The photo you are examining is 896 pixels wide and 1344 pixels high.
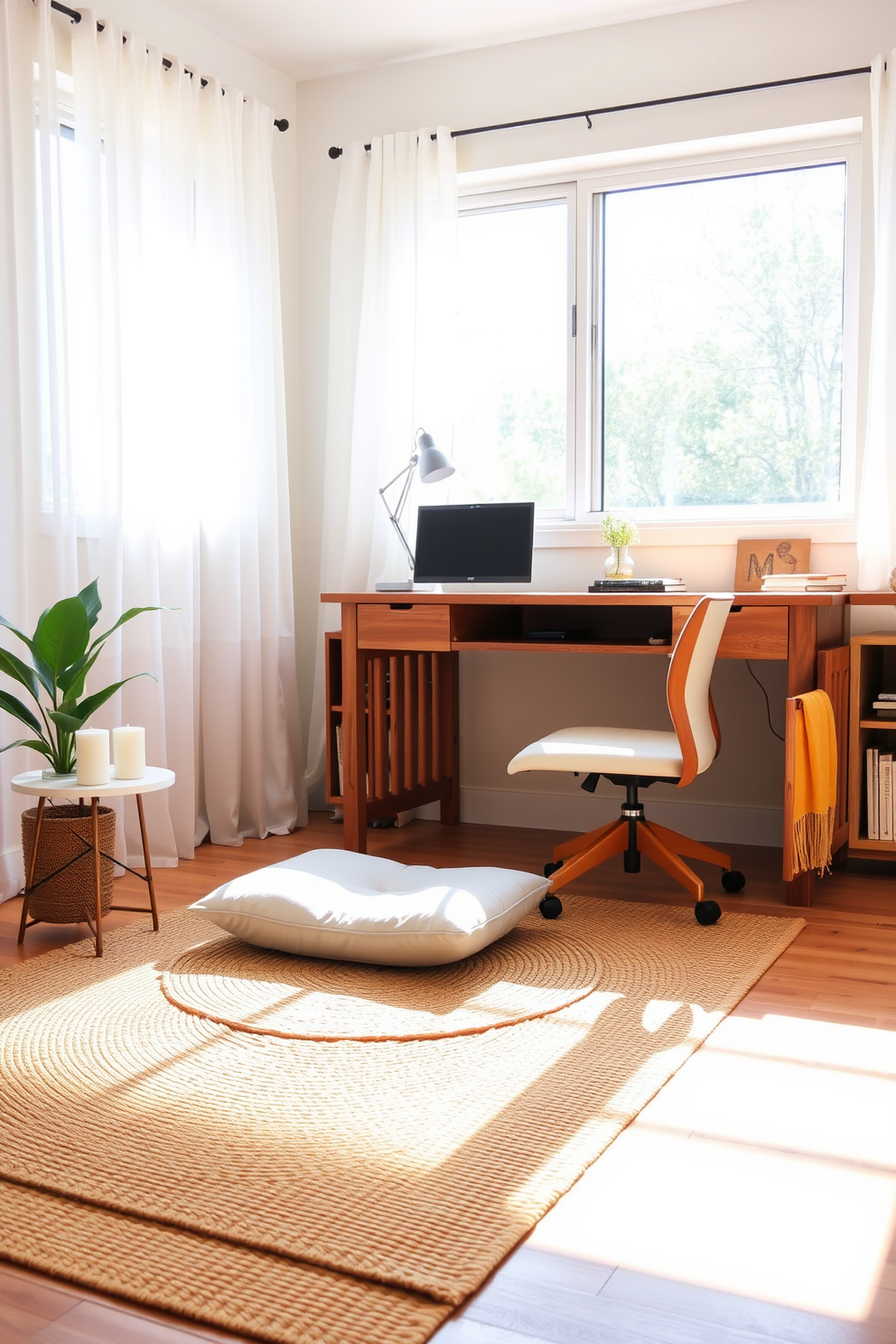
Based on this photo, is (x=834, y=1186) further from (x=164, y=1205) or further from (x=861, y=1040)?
(x=164, y=1205)

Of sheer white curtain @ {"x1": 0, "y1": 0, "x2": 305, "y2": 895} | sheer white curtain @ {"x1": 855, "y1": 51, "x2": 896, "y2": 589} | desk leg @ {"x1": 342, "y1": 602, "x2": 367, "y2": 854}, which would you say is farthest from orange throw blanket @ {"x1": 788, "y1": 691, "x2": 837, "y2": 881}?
sheer white curtain @ {"x1": 0, "y1": 0, "x2": 305, "y2": 895}

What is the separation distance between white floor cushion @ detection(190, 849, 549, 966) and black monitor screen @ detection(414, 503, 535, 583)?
1.20 meters

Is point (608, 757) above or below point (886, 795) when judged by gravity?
above

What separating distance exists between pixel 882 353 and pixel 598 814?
1.66 metres

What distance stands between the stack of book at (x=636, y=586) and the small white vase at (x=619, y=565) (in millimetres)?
216

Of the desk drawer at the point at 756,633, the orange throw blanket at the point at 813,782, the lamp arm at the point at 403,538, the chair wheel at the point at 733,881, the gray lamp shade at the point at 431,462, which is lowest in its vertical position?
the chair wheel at the point at 733,881

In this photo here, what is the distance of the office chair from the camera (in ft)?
9.15

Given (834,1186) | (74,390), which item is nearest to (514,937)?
(834,1186)

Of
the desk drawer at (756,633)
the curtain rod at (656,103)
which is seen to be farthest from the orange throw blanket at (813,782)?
the curtain rod at (656,103)

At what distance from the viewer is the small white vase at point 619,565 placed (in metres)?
3.63

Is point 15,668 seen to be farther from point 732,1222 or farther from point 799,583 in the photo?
point 799,583

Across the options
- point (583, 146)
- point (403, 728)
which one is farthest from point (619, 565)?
point (583, 146)

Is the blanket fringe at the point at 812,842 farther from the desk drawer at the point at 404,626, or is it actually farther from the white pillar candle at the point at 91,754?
the white pillar candle at the point at 91,754

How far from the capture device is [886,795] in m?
3.22
